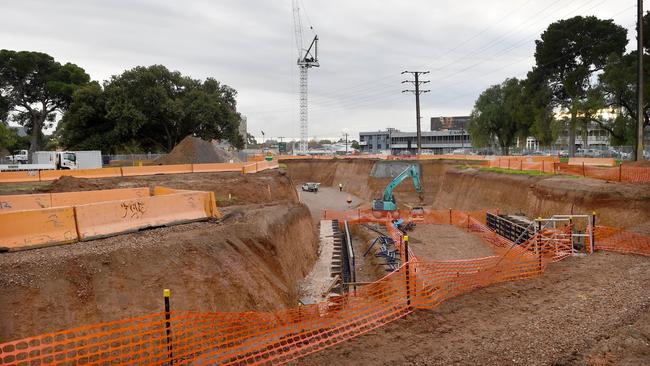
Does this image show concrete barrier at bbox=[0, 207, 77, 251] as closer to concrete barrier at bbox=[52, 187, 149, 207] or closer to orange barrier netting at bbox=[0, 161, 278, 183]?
concrete barrier at bbox=[52, 187, 149, 207]

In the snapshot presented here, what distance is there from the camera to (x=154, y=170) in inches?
1241

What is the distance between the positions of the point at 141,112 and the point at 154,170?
1692 centimetres

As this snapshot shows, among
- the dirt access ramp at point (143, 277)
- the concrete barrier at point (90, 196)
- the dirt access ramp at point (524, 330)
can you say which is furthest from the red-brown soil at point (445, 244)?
the concrete barrier at point (90, 196)

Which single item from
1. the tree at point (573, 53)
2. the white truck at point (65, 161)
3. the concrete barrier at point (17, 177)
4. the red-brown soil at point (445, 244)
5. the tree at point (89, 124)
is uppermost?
the tree at point (573, 53)

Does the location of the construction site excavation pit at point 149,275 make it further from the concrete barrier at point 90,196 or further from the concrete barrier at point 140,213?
the concrete barrier at point 90,196

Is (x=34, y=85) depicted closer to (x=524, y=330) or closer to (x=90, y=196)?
(x=90, y=196)

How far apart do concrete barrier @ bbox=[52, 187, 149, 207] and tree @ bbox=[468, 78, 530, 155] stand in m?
50.0

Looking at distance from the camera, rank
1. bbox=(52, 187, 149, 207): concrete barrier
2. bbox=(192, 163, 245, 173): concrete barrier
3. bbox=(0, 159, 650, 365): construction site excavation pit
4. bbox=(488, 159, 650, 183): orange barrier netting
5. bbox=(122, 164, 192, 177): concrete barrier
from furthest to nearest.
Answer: bbox=(192, 163, 245, 173): concrete barrier
bbox=(122, 164, 192, 177): concrete barrier
bbox=(488, 159, 650, 183): orange barrier netting
bbox=(52, 187, 149, 207): concrete barrier
bbox=(0, 159, 650, 365): construction site excavation pit

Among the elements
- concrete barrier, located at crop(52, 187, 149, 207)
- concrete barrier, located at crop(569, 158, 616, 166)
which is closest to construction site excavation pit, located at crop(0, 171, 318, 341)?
concrete barrier, located at crop(52, 187, 149, 207)

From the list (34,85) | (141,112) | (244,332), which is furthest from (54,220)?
(34,85)

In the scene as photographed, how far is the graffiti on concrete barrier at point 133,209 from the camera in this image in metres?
11.8

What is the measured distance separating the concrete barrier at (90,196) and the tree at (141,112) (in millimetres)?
32375

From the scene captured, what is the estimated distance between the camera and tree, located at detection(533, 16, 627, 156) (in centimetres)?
4459

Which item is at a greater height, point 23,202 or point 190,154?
point 190,154
